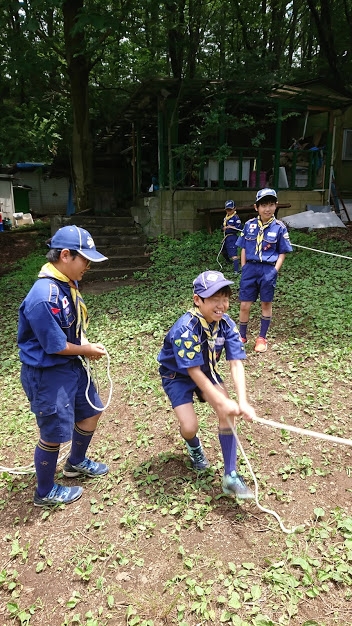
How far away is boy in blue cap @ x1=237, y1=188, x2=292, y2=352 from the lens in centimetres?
471

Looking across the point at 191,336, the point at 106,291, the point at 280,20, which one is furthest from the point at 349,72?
the point at 191,336

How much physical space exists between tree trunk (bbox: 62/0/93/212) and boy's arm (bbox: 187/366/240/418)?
1024 cm

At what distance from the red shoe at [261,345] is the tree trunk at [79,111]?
8811 mm

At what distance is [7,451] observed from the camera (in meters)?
3.65

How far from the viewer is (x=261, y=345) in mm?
5059

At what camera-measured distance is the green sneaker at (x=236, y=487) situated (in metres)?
2.75

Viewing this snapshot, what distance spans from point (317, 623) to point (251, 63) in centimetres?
1280

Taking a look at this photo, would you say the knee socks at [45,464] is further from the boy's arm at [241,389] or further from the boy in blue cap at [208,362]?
the boy's arm at [241,389]

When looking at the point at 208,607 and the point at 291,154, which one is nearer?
the point at 208,607

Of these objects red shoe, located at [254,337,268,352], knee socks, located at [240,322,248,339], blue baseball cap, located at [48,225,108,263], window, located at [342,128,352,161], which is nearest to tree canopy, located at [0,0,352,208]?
window, located at [342,128,352,161]

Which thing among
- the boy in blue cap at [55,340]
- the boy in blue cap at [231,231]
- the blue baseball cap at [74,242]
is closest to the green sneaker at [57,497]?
the boy in blue cap at [55,340]

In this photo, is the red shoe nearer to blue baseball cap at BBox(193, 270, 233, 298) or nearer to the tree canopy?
blue baseball cap at BBox(193, 270, 233, 298)

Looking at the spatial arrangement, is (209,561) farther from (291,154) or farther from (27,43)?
(291,154)

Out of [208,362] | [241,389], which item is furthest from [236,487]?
[208,362]
